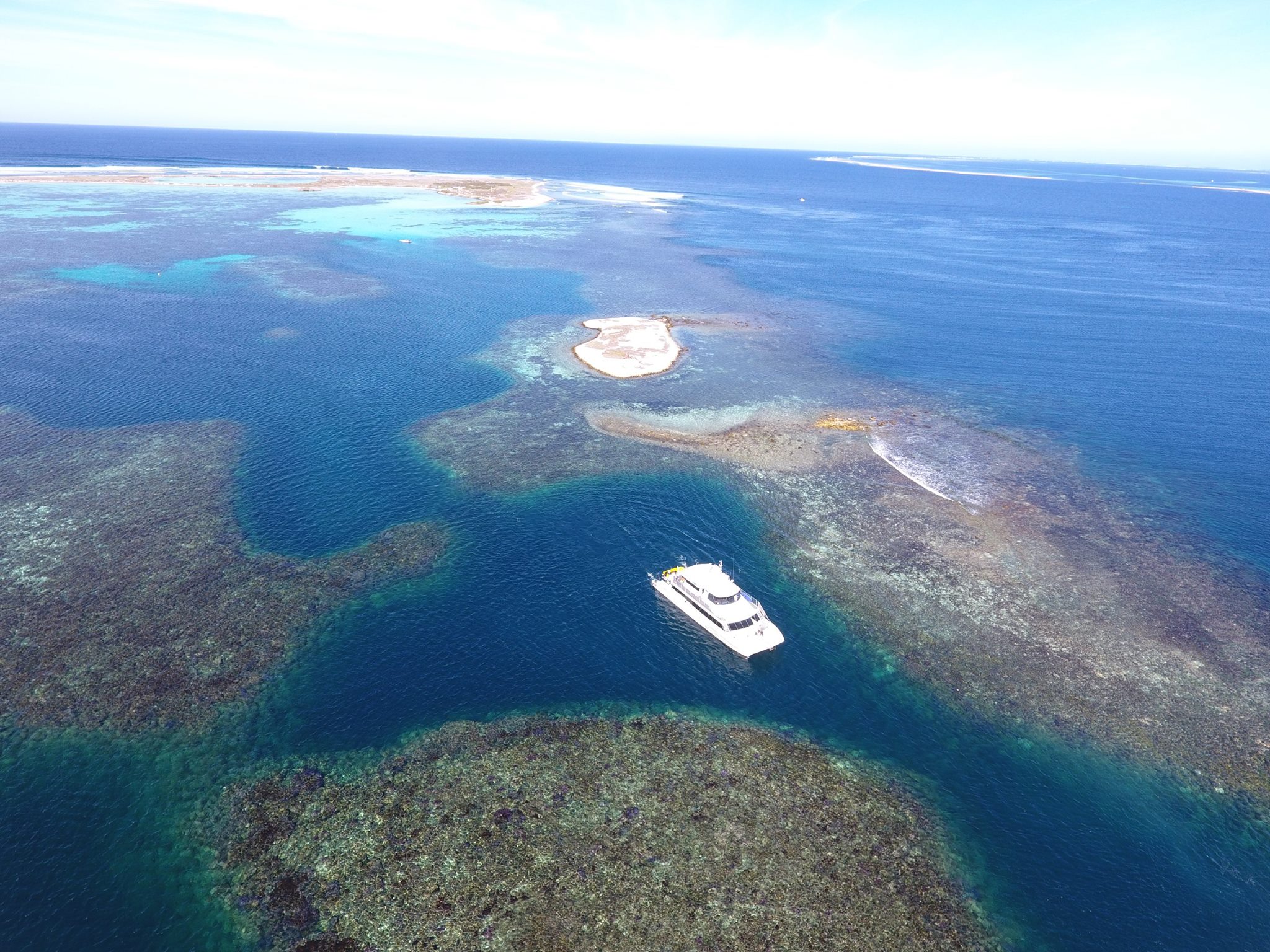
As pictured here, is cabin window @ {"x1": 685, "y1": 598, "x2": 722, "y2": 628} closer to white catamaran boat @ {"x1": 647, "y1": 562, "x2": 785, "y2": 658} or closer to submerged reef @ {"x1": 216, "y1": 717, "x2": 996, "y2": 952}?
white catamaran boat @ {"x1": 647, "y1": 562, "x2": 785, "y2": 658}

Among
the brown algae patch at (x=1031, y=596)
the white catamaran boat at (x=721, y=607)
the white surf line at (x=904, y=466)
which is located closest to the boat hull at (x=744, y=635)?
the white catamaran boat at (x=721, y=607)

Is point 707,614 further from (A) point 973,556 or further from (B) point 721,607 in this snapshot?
(A) point 973,556

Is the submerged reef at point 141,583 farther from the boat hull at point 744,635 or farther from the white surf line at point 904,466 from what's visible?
the white surf line at point 904,466

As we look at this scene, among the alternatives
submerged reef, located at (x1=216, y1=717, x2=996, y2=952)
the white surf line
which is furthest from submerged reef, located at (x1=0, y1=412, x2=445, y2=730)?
the white surf line

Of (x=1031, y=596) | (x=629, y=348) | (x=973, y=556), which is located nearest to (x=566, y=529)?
(x=973, y=556)

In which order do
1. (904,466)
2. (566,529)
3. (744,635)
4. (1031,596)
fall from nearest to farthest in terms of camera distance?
(744,635), (1031,596), (566,529), (904,466)

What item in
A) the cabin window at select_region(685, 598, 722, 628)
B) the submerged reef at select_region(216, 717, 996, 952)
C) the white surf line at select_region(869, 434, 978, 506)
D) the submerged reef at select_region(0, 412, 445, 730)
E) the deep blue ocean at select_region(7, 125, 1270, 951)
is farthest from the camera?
the white surf line at select_region(869, 434, 978, 506)
